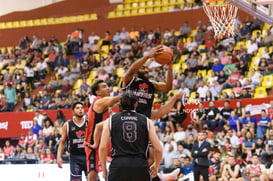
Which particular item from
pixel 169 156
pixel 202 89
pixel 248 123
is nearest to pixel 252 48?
pixel 202 89

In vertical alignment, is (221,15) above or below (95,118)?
above

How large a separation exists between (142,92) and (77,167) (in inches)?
106

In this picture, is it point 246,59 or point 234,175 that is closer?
point 234,175

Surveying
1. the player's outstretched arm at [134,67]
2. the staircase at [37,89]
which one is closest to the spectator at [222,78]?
the staircase at [37,89]

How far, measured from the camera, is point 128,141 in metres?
6.18

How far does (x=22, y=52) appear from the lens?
2538 cm

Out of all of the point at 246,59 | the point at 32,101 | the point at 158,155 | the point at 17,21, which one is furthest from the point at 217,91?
the point at 17,21

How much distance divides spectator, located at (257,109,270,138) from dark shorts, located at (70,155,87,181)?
607 centimetres

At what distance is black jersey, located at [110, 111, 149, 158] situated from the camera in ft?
20.3

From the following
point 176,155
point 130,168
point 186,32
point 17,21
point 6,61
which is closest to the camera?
point 130,168

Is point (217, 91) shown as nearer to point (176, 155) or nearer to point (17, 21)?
point (176, 155)

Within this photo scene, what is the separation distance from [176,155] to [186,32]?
7.47 meters

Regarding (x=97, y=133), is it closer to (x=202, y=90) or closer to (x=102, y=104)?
(x=102, y=104)

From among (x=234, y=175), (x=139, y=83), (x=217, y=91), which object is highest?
(x=139, y=83)
